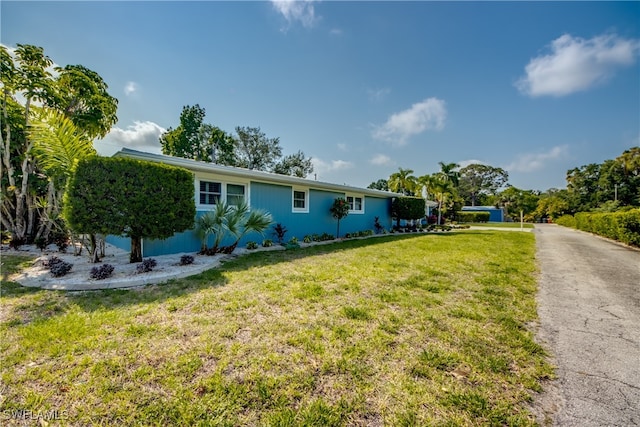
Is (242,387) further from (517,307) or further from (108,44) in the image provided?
(108,44)

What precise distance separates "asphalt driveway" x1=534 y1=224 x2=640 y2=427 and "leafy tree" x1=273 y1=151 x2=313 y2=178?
28180 millimetres

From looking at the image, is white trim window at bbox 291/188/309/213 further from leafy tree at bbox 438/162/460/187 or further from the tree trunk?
leafy tree at bbox 438/162/460/187

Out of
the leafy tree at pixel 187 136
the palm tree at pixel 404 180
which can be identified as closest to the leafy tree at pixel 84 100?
the leafy tree at pixel 187 136

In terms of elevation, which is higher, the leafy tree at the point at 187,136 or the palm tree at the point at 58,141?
the leafy tree at the point at 187,136

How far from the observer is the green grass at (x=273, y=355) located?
1743 mm

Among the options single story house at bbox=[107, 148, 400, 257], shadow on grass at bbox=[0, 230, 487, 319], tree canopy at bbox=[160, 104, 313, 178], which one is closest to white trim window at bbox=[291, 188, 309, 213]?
single story house at bbox=[107, 148, 400, 257]

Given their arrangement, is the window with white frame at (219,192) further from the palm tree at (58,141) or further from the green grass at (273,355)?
the green grass at (273,355)

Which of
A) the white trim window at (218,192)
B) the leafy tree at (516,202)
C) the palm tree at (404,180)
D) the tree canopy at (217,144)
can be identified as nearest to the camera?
the white trim window at (218,192)

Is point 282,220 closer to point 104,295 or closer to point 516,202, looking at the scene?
point 104,295

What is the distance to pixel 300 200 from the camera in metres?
10.5

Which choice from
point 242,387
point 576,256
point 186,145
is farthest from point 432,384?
point 186,145

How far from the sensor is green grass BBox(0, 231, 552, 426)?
68.6 inches

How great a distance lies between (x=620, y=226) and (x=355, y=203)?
38.5 ft

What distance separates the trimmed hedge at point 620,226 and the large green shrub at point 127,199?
53.3ft
